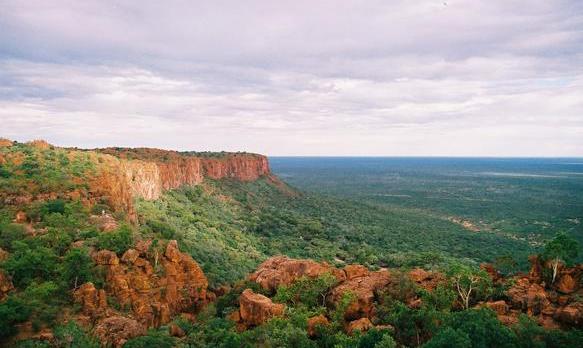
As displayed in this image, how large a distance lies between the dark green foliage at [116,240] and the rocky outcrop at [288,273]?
8750mm

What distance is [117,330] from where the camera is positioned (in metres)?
21.6

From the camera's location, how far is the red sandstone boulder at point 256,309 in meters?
24.6

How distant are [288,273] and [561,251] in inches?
646

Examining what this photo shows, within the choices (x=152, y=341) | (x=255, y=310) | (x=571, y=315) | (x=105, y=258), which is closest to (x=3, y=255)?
(x=105, y=258)

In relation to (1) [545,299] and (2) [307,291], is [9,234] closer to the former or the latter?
(2) [307,291]

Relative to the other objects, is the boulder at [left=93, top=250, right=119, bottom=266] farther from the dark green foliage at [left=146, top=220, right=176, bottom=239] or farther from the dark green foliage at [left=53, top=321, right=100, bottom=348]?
the dark green foliage at [left=146, top=220, right=176, bottom=239]

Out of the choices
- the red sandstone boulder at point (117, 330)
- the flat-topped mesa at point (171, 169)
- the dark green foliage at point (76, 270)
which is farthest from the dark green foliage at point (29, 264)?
the flat-topped mesa at point (171, 169)

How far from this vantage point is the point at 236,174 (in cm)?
10388

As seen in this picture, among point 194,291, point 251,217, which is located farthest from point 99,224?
point 251,217

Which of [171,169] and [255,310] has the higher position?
[171,169]

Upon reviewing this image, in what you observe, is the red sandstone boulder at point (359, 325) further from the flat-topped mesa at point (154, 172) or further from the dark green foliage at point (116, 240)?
the flat-topped mesa at point (154, 172)

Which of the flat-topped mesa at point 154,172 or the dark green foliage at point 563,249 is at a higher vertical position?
the flat-topped mesa at point 154,172

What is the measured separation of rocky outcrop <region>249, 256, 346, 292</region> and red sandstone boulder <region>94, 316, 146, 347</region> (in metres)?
9.15

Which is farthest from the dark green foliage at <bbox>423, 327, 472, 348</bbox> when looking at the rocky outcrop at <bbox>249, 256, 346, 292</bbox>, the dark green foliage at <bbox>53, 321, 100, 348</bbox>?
the dark green foliage at <bbox>53, 321, 100, 348</bbox>
